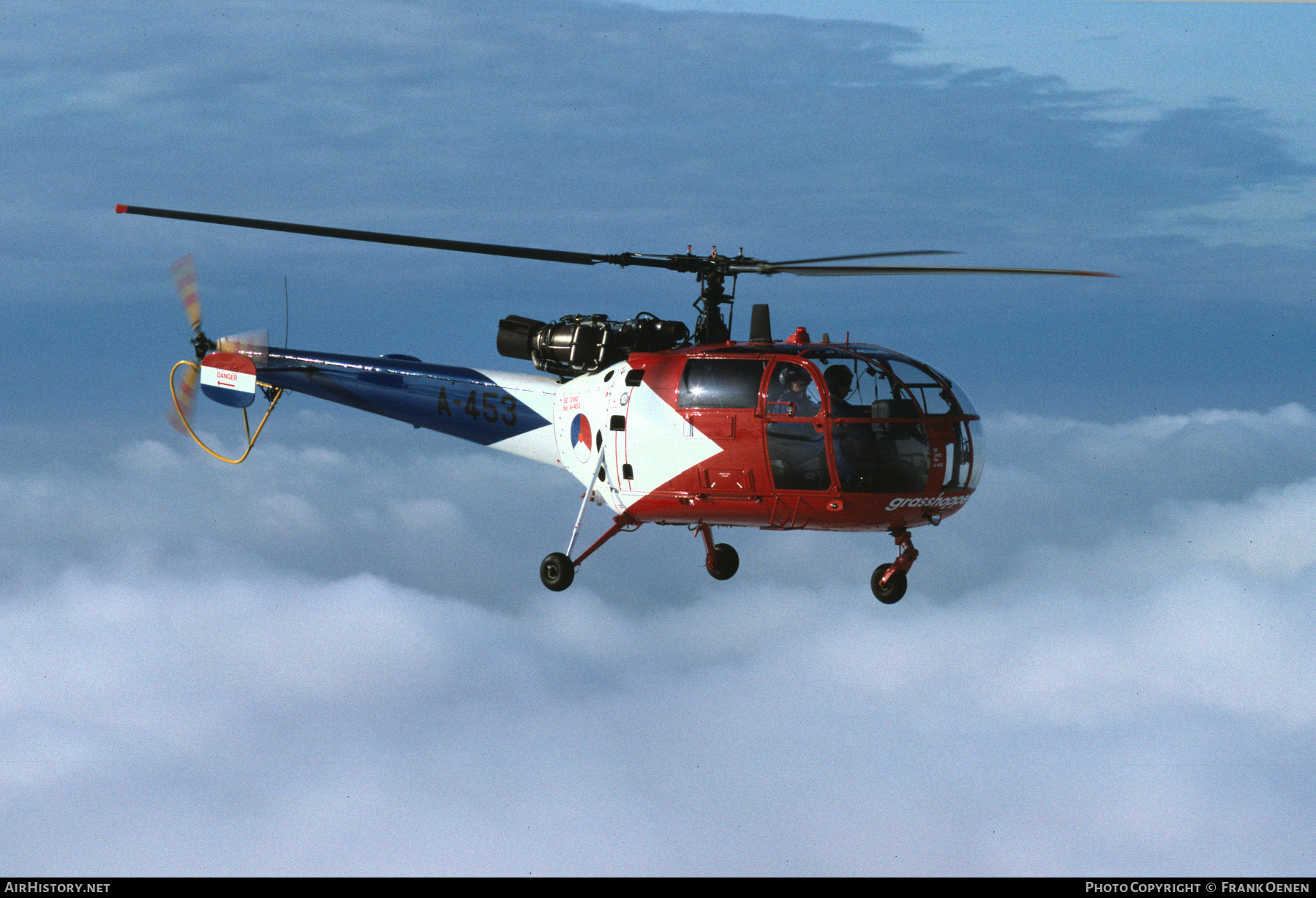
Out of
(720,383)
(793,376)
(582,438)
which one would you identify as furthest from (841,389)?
(582,438)

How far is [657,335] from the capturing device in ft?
91.5

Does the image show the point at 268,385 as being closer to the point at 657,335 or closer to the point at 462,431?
the point at 462,431

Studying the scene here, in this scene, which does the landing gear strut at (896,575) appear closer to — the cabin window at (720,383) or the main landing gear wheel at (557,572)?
the cabin window at (720,383)

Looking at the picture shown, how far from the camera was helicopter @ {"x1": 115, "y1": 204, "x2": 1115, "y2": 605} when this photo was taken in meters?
24.4

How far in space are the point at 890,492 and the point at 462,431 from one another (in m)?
11.0

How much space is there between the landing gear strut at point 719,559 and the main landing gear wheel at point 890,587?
468 cm

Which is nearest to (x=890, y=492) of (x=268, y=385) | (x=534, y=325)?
(x=534, y=325)

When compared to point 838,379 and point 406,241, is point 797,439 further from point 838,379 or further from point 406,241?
point 406,241

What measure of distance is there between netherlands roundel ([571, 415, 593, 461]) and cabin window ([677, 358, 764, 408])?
278 cm

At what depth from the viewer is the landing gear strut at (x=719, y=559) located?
100.0 feet

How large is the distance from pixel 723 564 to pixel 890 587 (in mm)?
5047

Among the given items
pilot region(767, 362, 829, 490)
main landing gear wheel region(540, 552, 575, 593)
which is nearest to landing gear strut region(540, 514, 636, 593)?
main landing gear wheel region(540, 552, 575, 593)

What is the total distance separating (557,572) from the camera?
89.8 feet

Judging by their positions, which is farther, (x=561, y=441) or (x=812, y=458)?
(x=561, y=441)
